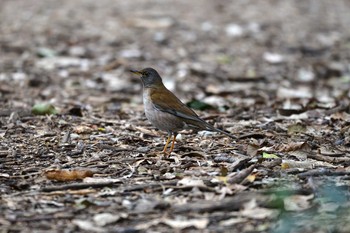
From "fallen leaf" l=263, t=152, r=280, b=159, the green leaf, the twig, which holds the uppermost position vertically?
the green leaf

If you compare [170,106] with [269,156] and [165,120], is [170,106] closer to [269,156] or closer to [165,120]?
[165,120]

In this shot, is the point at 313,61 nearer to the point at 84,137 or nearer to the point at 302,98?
the point at 302,98

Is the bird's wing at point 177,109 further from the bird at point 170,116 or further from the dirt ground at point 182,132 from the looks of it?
the dirt ground at point 182,132

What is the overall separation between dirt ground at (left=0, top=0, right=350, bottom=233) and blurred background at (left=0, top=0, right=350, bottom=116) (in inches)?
1.4

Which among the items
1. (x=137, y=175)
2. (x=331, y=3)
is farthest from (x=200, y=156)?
(x=331, y=3)

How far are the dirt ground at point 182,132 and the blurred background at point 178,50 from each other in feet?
0.12

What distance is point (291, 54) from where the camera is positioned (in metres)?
12.0

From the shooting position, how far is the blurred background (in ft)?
31.7

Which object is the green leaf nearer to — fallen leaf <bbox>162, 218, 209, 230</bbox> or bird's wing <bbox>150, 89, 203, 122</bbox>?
bird's wing <bbox>150, 89, 203, 122</bbox>

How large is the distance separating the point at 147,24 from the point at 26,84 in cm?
397

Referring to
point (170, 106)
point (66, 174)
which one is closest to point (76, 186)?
point (66, 174)

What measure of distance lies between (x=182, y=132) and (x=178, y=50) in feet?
16.6

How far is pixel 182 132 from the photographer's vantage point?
273 inches

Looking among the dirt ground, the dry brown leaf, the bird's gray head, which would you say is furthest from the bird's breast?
the dry brown leaf
